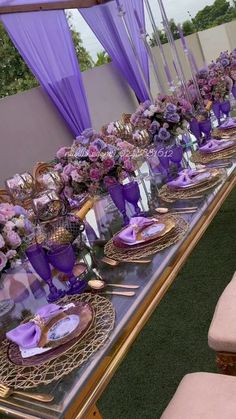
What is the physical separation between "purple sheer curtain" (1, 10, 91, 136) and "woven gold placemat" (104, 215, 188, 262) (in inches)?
166

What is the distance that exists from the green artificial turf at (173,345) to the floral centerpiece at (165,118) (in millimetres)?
806

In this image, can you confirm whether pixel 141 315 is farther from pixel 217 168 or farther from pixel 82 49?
→ pixel 82 49

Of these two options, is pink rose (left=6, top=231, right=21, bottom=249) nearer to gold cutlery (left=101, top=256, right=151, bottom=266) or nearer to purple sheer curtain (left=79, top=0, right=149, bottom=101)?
gold cutlery (left=101, top=256, right=151, bottom=266)

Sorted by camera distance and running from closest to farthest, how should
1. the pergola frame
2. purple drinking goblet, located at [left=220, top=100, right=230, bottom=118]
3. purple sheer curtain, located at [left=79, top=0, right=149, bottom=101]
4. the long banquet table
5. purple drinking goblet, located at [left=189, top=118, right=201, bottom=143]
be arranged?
the long banquet table → purple drinking goblet, located at [left=189, top=118, right=201, bottom=143] → purple drinking goblet, located at [left=220, top=100, right=230, bottom=118] → the pergola frame → purple sheer curtain, located at [left=79, top=0, right=149, bottom=101]

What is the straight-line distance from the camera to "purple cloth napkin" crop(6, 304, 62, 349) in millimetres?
917

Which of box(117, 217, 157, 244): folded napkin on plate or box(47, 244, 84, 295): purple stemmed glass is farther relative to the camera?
box(117, 217, 157, 244): folded napkin on plate

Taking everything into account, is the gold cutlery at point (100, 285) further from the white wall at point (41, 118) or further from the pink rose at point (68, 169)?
the white wall at point (41, 118)

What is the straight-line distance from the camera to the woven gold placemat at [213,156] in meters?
1.91

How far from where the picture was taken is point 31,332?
946mm

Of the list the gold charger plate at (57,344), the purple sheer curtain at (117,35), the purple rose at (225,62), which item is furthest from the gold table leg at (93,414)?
the purple sheer curtain at (117,35)

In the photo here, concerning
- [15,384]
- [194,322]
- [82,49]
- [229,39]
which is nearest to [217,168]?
[194,322]

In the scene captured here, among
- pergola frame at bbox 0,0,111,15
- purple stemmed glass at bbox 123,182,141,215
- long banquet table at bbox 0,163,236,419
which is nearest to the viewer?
long banquet table at bbox 0,163,236,419

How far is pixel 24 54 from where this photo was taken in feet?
16.0

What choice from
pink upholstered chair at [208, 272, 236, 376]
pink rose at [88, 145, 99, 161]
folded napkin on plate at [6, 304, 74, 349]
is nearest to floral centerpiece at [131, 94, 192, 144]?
pink rose at [88, 145, 99, 161]
